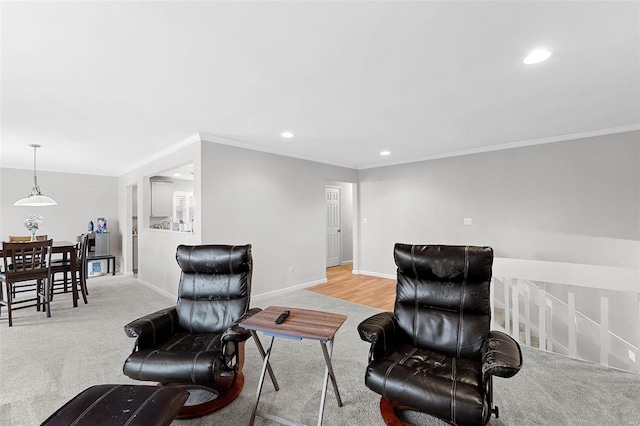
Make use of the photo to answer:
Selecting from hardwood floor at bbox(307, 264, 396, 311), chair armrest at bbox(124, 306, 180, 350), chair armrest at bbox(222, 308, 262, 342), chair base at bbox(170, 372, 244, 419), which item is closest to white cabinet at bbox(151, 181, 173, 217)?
hardwood floor at bbox(307, 264, 396, 311)

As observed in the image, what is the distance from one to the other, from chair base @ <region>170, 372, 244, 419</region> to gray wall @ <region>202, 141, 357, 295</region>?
7.22 feet

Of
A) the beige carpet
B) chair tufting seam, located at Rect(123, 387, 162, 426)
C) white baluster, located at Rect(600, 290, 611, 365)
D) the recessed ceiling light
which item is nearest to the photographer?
chair tufting seam, located at Rect(123, 387, 162, 426)

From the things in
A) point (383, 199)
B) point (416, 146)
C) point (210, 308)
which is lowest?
point (210, 308)

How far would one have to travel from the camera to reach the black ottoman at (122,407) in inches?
50.0

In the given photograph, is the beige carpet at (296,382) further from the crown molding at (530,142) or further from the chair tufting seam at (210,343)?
the crown molding at (530,142)

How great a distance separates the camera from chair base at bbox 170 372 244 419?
73.0 inches

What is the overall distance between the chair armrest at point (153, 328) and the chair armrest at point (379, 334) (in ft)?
4.69

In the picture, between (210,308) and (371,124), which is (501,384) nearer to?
(210,308)

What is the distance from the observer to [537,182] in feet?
14.1

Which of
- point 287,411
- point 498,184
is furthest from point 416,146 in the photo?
point 287,411

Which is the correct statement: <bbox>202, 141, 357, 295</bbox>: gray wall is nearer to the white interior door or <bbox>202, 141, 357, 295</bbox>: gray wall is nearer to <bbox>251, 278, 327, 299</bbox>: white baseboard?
<bbox>251, 278, 327, 299</bbox>: white baseboard

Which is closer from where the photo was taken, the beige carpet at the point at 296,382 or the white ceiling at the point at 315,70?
the white ceiling at the point at 315,70

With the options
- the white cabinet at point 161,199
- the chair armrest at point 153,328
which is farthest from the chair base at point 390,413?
the white cabinet at point 161,199

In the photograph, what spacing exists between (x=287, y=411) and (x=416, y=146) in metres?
4.05
